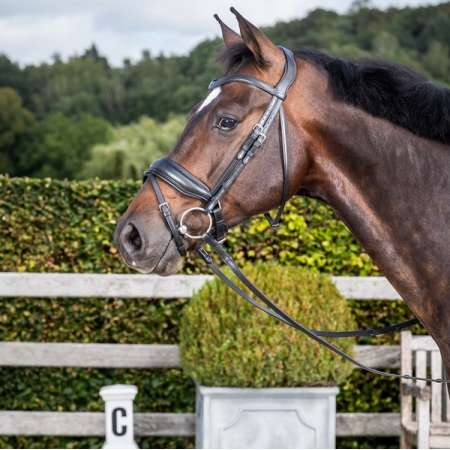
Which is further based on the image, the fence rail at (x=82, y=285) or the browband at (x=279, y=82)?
the fence rail at (x=82, y=285)

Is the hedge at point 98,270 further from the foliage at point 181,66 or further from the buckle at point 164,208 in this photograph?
the foliage at point 181,66

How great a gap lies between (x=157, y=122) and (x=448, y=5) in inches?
529

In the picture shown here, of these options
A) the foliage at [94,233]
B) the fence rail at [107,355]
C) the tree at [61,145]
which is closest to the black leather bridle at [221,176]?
the fence rail at [107,355]

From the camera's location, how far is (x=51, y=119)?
3831 cm

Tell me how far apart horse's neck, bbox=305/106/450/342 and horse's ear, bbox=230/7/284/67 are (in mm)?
280

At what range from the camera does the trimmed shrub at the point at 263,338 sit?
4163 millimetres

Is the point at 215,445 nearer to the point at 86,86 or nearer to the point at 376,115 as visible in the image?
the point at 376,115

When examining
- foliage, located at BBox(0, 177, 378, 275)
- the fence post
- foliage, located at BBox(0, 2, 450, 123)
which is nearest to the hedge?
foliage, located at BBox(0, 177, 378, 275)

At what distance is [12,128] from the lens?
37375mm

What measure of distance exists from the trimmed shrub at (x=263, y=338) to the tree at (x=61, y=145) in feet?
103

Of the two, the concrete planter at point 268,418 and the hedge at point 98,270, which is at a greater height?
the hedge at point 98,270

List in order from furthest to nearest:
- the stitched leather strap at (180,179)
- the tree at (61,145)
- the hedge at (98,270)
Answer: the tree at (61,145) → the hedge at (98,270) → the stitched leather strap at (180,179)

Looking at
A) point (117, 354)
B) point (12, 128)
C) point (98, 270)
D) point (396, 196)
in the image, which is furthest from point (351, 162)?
point (12, 128)

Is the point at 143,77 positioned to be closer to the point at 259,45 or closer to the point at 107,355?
the point at 107,355
